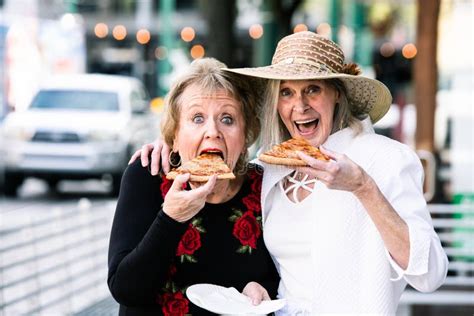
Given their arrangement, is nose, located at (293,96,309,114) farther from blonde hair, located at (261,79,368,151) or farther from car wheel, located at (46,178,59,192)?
car wheel, located at (46,178,59,192)

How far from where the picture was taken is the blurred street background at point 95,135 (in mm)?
5527

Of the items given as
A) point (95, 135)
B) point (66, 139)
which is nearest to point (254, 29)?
point (95, 135)

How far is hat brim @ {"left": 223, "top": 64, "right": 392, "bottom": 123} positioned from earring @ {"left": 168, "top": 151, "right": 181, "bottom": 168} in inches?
13.2

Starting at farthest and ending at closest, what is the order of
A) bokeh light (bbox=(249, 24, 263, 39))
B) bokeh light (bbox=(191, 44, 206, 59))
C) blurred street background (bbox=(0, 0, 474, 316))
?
bokeh light (bbox=(191, 44, 206, 59))
bokeh light (bbox=(249, 24, 263, 39))
blurred street background (bbox=(0, 0, 474, 316))

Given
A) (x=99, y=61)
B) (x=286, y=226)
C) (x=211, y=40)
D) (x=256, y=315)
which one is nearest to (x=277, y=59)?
(x=286, y=226)

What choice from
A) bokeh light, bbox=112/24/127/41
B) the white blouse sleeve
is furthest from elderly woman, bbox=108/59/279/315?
bokeh light, bbox=112/24/127/41

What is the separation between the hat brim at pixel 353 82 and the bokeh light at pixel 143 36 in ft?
101

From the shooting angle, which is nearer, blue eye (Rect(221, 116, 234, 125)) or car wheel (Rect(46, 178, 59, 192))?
blue eye (Rect(221, 116, 234, 125))

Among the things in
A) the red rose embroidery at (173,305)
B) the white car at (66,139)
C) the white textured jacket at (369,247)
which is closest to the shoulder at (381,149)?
the white textured jacket at (369,247)

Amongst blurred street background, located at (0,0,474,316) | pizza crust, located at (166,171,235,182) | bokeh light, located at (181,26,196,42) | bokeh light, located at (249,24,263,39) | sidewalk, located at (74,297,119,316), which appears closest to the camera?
pizza crust, located at (166,171,235,182)

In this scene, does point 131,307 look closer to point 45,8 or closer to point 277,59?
point 277,59

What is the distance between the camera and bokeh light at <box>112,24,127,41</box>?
33.8m

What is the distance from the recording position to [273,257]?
278 cm

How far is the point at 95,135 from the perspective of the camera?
12.9 meters
